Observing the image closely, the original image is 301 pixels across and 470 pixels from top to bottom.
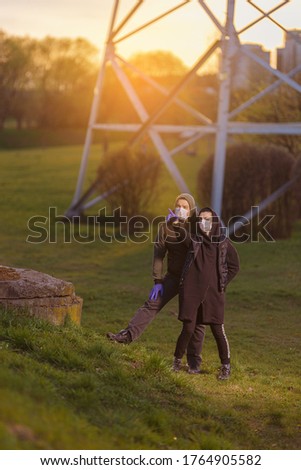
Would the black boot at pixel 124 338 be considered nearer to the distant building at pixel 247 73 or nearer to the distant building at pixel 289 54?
the distant building at pixel 289 54

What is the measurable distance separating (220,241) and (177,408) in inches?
73.4

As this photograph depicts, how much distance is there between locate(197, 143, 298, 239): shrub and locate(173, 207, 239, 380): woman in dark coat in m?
12.5

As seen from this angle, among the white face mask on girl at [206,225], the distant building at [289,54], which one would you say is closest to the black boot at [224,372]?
the white face mask on girl at [206,225]

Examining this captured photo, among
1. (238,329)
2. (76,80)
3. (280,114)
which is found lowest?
(238,329)

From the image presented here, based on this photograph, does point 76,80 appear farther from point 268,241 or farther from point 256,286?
point 256,286

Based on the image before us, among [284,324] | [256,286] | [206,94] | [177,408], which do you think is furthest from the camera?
[206,94]

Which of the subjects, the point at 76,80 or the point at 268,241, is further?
the point at 76,80

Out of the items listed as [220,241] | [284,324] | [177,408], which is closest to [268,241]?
[284,324]

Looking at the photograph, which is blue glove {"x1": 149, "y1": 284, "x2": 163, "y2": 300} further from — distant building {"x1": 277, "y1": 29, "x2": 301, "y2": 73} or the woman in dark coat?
distant building {"x1": 277, "y1": 29, "x2": 301, "y2": 73}

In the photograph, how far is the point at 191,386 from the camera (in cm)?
817

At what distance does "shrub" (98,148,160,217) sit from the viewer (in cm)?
2320

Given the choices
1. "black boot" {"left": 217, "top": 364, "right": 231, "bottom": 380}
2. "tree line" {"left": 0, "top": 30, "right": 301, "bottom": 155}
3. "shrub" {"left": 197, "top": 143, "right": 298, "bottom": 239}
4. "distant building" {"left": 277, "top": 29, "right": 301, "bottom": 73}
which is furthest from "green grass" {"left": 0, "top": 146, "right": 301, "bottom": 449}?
"tree line" {"left": 0, "top": 30, "right": 301, "bottom": 155}

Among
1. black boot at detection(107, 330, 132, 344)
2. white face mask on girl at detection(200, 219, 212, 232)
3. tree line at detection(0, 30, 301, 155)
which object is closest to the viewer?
Result: white face mask on girl at detection(200, 219, 212, 232)

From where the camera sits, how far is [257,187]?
2148cm
